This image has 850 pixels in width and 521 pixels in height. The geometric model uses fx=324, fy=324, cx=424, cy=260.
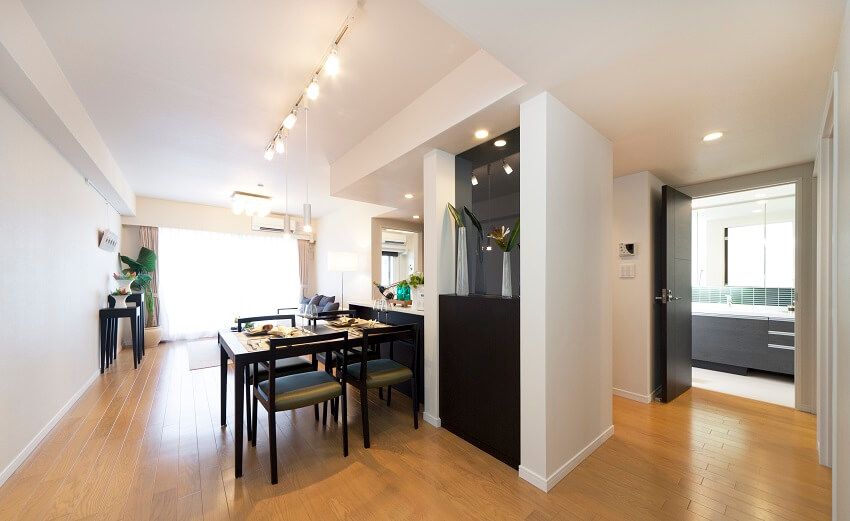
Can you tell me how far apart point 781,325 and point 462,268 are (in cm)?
411

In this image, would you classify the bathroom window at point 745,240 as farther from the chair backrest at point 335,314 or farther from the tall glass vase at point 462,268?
the chair backrest at point 335,314

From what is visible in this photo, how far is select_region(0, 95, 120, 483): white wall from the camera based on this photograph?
2104 millimetres

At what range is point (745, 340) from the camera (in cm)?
410

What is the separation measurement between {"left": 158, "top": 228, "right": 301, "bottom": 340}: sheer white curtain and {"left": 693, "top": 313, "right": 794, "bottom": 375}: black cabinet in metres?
7.58

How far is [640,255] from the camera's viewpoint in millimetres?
3389

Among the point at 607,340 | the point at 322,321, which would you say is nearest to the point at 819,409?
the point at 607,340

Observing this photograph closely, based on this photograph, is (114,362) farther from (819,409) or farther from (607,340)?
(819,409)

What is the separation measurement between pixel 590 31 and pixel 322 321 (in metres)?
3.18

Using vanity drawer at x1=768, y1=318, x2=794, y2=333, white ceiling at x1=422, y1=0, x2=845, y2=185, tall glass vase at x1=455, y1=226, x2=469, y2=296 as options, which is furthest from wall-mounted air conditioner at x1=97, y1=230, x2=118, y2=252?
vanity drawer at x1=768, y1=318, x2=794, y2=333

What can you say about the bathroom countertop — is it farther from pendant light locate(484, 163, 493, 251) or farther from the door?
pendant light locate(484, 163, 493, 251)

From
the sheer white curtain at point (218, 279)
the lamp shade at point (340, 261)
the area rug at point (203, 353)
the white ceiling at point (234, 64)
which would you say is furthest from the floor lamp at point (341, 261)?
the sheer white curtain at point (218, 279)

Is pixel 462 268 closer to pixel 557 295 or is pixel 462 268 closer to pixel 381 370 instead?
pixel 557 295

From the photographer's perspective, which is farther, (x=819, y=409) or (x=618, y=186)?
(x=618, y=186)

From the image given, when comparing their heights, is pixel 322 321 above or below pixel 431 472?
above
